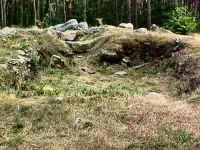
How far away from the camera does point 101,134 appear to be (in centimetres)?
1447

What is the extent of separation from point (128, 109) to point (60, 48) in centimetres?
1283

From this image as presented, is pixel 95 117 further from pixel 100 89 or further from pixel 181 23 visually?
pixel 181 23

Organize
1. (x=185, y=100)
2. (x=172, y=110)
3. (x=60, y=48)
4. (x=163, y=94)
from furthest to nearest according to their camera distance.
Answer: (x=60, y=48)
(x=163, y=94)
(x=185, y=100)
(x=172, y=110)

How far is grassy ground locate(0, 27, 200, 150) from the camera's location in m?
13.9

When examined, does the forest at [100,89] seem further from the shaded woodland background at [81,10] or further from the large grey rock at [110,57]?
the shaded woodland background at [81,10]

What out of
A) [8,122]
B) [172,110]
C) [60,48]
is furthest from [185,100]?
[60,48]

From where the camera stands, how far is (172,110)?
1681 cm

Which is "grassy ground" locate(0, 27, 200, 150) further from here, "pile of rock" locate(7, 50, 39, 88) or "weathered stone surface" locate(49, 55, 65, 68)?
"weathered stone surface" locate(49, 55, 65, 68)

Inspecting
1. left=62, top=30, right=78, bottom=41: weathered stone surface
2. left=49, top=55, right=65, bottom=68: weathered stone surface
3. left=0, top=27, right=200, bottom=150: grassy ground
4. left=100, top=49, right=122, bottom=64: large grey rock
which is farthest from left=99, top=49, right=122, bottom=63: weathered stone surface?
left=0, top=27, right=200, bottom=150: grassy ground

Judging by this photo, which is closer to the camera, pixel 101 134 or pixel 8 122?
pixel 101 134

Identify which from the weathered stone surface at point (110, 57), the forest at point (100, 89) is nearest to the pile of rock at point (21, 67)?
the forest at point (100, 89)

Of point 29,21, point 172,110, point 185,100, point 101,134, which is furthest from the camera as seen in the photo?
point 29,21

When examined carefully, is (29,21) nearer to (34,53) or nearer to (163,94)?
(34,53)

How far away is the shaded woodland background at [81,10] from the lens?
188 ft
